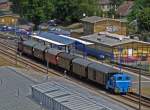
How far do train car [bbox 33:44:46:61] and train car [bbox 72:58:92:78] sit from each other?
1067 cm

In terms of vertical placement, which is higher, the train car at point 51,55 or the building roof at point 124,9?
the building roof at point 124,9

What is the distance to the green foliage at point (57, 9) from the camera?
337ft

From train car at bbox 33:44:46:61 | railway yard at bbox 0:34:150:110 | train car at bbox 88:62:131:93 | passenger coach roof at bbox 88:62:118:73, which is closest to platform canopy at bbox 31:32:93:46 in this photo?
train car at bbox 33:44:46:61

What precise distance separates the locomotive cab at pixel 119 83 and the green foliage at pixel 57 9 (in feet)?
198

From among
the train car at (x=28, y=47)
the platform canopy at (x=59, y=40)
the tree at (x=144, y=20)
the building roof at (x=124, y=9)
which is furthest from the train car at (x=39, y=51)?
the building roof at (x=124, y=9)

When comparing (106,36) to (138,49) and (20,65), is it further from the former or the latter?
(20,65)

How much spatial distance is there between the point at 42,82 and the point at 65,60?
17305 mm

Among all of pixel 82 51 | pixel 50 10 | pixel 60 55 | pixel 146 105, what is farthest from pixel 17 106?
pixel 50 10

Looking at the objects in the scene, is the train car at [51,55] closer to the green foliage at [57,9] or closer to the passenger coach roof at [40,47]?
the passenger coach roof at [40,47]

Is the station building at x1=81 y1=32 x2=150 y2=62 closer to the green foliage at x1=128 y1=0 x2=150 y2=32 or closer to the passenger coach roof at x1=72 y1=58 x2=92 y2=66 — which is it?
the passenger coach roof at x1=72 y1=58 x2=92 y2=66

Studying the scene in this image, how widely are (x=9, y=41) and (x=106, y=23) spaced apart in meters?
17.9

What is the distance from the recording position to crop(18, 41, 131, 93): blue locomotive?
42.9 metres

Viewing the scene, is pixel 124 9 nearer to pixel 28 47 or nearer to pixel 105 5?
pixel 105 5

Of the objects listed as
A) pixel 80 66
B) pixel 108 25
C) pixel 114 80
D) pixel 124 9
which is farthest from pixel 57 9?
pixel 114 80
